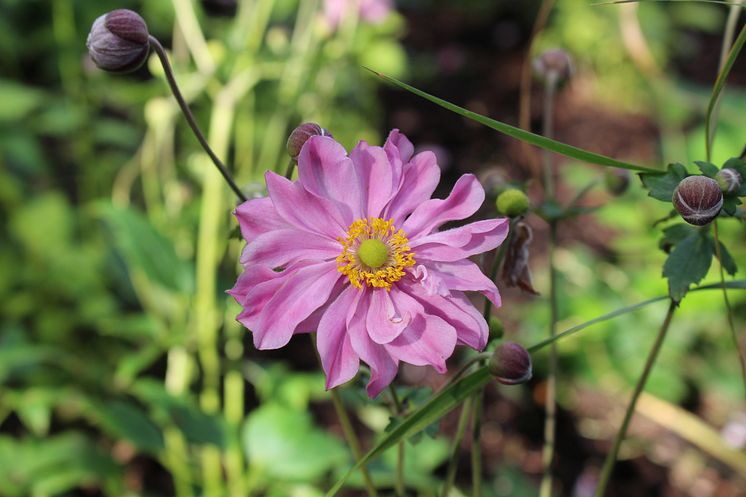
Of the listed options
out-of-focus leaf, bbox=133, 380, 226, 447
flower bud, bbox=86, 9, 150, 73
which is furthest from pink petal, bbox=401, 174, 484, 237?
out-of-focus leaf, bbox=133, 380, 226, 447

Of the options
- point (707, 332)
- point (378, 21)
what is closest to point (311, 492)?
point (707, 332)

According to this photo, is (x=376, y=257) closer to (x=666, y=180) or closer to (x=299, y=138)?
(x=299, y=138)

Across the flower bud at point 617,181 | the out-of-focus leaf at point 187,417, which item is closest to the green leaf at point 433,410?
the flower bud at point 617,181

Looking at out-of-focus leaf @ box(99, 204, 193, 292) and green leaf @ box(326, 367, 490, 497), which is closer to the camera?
green leaf @ box(326, 367, 490, 497)

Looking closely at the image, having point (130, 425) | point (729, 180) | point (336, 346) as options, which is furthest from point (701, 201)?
point (130, 425)

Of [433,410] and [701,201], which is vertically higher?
[701,201]

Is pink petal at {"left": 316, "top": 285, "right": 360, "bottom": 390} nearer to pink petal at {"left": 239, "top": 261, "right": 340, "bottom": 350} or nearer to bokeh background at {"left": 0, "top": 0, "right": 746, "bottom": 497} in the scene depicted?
pink petal at {"left": 239, "top": 261, "right": 340, "bottom": 350}
